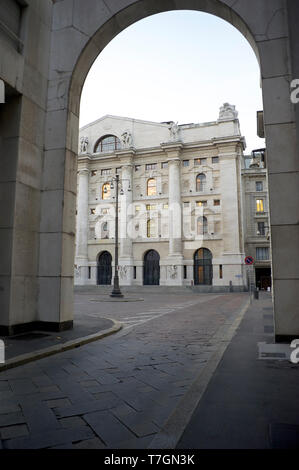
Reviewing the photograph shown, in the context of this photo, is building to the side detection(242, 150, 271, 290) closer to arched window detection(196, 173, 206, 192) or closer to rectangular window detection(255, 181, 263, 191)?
rectangular window detection(255, 181, 263, 191)

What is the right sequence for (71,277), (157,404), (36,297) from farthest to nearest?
1. (71,277)
2. (36,297)
3. (157,404)

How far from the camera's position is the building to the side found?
43625mm

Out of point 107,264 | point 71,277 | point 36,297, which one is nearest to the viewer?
point 36,297

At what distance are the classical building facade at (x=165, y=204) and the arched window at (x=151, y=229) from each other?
137 millimetres

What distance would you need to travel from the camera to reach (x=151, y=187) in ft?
147

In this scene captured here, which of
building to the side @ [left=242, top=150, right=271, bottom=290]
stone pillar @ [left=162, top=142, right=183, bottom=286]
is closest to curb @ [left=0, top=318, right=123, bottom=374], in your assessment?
stone pillar @ [left=162, top=142, right=183, bottom=286]

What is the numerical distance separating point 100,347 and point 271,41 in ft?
24.2

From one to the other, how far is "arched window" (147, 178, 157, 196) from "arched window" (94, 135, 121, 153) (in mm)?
7548

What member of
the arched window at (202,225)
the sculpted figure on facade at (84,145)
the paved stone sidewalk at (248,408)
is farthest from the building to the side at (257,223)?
the paved stone sidewalk at (248,408)

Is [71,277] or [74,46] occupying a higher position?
[74,46]

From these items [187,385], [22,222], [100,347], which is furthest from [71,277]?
[187,385]

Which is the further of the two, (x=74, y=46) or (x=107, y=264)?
(x=107, y=264)
